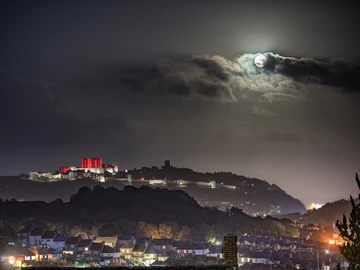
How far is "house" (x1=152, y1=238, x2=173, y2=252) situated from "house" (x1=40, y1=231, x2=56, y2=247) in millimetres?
10317

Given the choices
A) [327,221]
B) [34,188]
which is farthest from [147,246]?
[34,188]

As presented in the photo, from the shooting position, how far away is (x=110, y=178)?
12962 centimetres

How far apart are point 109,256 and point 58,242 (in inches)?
303

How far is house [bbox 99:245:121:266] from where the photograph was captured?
6156 cm

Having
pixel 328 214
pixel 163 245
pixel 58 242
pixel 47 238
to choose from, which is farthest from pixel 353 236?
pixel 328 214

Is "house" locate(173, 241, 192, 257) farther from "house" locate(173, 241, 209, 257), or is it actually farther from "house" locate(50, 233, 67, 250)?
"house" locate(50, 233, 67, 250)

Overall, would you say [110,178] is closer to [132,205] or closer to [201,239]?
[132,205]

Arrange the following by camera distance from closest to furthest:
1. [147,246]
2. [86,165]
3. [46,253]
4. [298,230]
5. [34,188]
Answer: [46,253]
[147,246]
[298,230]
[34,188]
[86,165]

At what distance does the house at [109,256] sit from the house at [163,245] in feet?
14.9

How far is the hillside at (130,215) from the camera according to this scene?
84375 mm

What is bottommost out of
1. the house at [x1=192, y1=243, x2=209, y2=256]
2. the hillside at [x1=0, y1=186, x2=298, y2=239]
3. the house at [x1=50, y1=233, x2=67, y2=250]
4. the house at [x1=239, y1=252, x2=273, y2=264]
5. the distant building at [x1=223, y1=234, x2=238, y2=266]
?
the house at [x1=239, y1=252, x2=273, y2=264]

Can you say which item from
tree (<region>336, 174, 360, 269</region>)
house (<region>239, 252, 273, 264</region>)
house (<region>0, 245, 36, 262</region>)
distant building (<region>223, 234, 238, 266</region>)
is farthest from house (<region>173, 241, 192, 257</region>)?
distant building (<region>223, 234, 238, 266</region>)

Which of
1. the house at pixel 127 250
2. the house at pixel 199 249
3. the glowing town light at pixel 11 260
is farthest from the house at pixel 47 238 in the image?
the glowing town light at pixel 11 260

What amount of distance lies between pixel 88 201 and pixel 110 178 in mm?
30904
